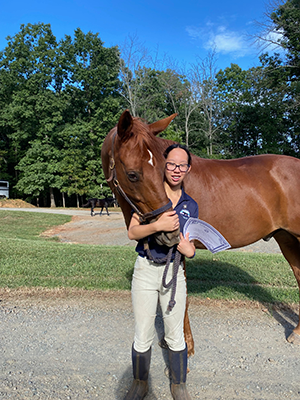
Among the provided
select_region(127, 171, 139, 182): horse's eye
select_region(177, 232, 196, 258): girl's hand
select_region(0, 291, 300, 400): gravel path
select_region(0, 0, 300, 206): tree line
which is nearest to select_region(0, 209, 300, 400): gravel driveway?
select_region(0, 291, 300, 400): gravel path

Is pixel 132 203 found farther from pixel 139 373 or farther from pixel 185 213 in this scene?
pixel 139 373

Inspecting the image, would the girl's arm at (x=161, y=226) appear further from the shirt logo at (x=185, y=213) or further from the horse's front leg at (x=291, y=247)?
the horse's front leg at (x=291, y=247)

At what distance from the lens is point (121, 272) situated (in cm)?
Answer: 538

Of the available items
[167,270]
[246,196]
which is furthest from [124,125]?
[246,196]

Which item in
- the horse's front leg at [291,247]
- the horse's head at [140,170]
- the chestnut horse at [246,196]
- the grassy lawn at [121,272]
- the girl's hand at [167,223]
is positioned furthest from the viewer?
the grassy lawn at [121,272]

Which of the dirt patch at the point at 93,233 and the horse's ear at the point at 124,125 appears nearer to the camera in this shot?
the horse's ear at the point at 124,125

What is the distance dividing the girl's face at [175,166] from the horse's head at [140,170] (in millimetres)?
71

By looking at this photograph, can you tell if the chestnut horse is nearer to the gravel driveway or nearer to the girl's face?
the gravel driveway

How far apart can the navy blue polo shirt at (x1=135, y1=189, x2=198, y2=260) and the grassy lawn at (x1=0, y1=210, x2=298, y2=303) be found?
265 cm

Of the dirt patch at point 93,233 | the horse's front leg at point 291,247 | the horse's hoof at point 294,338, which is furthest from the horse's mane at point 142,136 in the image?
the dirt patch at point 93,233

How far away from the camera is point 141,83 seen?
2722 centimetres

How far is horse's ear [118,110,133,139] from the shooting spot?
81.2 inches

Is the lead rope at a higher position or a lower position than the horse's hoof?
higher

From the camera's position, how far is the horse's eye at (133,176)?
6.83 feet
